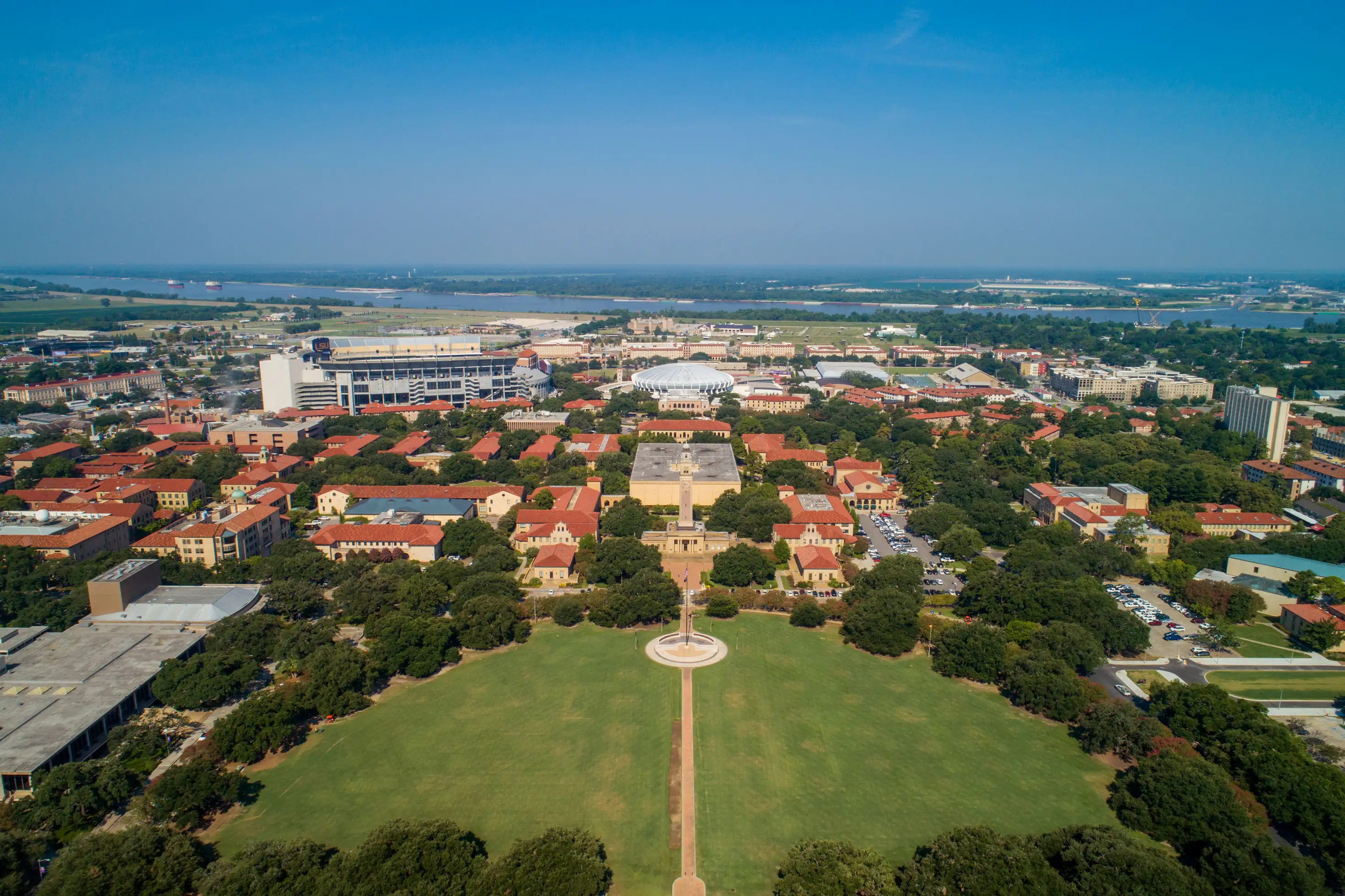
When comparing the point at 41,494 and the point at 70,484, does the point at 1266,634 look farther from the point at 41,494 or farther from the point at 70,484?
the point at 70,484

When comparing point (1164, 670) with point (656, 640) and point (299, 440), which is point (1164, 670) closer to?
point (656, 640)

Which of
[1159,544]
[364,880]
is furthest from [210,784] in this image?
[1159,544]

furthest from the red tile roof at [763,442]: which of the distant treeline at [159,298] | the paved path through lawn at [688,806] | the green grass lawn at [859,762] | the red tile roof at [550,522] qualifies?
the distant treeline at [159,298]

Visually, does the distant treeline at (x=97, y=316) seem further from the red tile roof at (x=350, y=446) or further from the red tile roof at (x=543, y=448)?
the red tile roof at (x=543, y=448)

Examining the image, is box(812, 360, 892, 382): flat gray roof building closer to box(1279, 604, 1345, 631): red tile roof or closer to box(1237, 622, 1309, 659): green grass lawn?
box(1237, 622, 1309, 659): green grass lawn

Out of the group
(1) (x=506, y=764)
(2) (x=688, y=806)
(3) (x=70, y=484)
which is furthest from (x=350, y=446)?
(2) (x=688, y=806)
